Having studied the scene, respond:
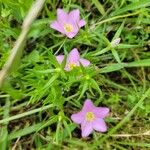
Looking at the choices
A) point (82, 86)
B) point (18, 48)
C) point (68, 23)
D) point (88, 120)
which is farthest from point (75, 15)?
point (18, 48)

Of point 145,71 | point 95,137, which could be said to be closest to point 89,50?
point 145,71

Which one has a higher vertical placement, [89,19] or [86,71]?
[89,19]

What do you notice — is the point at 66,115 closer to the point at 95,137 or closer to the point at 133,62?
the point at 95,137

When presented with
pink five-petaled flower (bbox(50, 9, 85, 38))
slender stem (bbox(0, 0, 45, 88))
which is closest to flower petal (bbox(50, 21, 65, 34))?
pink five-petaled flower (bbox(50, 9, 85, 38))

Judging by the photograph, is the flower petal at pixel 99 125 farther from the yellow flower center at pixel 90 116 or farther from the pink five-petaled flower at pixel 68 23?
the pink five-petaled flower at pixel 68 23

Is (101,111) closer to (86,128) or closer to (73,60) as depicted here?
(86,128)
